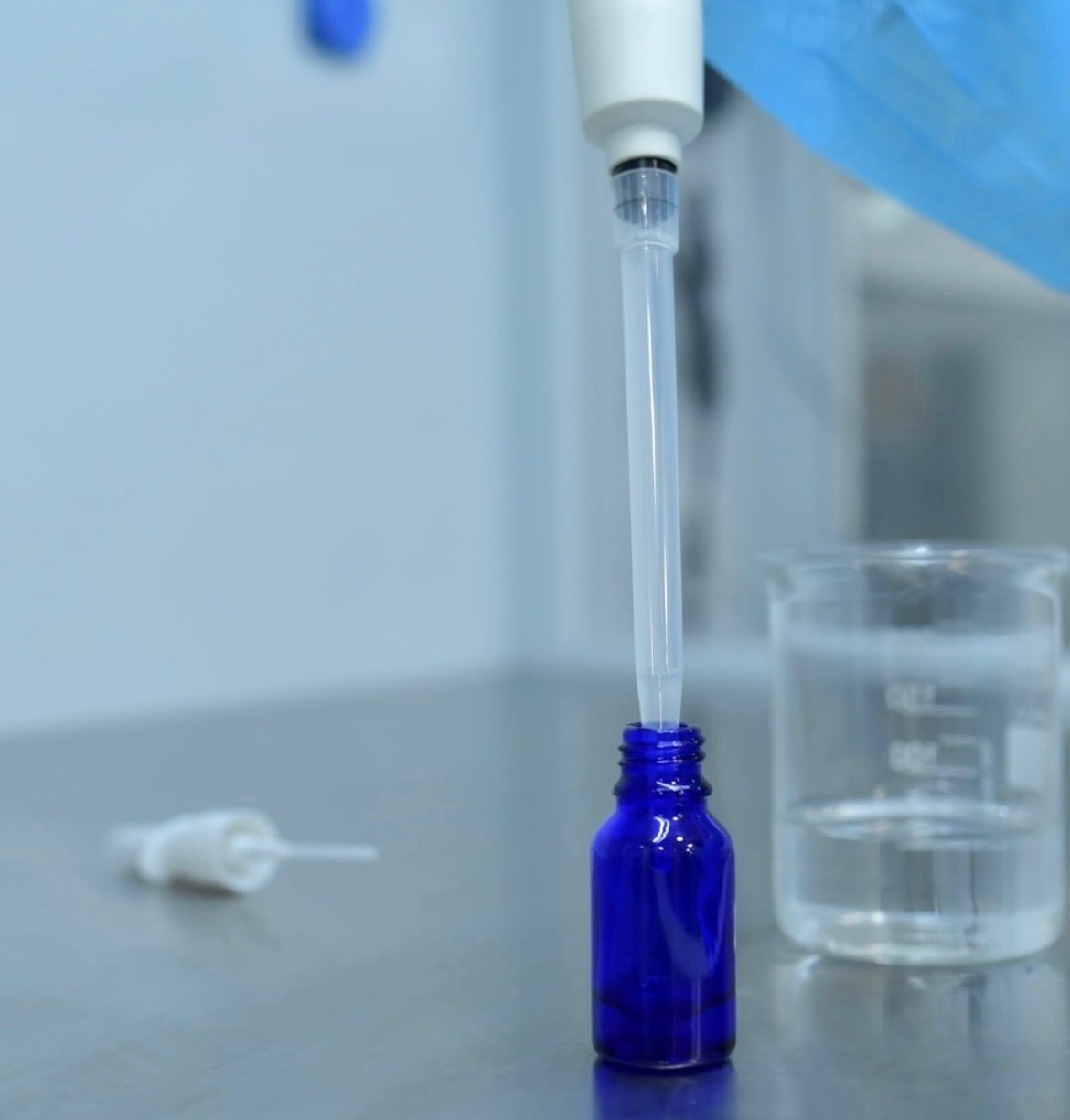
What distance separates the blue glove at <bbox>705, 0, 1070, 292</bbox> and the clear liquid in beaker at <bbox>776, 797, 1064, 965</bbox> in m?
0.28

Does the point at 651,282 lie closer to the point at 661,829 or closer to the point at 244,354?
the point at 661,829

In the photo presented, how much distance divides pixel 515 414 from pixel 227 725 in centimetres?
83

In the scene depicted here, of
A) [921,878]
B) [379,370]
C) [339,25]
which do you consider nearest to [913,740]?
[921,878]

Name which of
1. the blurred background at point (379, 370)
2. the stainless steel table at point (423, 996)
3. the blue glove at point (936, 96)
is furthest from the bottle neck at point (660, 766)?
the blurred background at point (379, 370)

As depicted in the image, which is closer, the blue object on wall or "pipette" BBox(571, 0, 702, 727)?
"pipette" BBox(571, 0, 702, 727)

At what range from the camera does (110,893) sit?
868 millimetres

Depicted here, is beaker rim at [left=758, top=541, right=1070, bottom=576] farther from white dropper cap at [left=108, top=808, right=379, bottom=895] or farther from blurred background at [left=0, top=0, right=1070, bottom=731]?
blurred background at [left=0, top=0, right=1070, bottom=731]

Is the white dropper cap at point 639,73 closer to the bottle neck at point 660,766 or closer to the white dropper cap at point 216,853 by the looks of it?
the bottle neck at point 660,766

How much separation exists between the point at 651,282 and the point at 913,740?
295mm

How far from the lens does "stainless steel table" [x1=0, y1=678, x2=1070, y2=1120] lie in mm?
517

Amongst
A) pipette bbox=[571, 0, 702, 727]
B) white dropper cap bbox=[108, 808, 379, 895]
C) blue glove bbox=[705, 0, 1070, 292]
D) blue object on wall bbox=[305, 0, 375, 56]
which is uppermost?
blue object on wall bbox=[305, 0, 375, 56]

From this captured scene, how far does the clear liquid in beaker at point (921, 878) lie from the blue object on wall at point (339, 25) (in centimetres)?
150

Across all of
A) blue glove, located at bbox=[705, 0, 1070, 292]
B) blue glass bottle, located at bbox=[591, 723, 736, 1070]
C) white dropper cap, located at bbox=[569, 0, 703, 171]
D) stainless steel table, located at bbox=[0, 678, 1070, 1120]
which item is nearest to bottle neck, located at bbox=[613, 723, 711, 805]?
blue glass bottle, located at bbox=[591, 723, 736, 1070]

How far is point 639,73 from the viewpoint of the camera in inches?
20.3
